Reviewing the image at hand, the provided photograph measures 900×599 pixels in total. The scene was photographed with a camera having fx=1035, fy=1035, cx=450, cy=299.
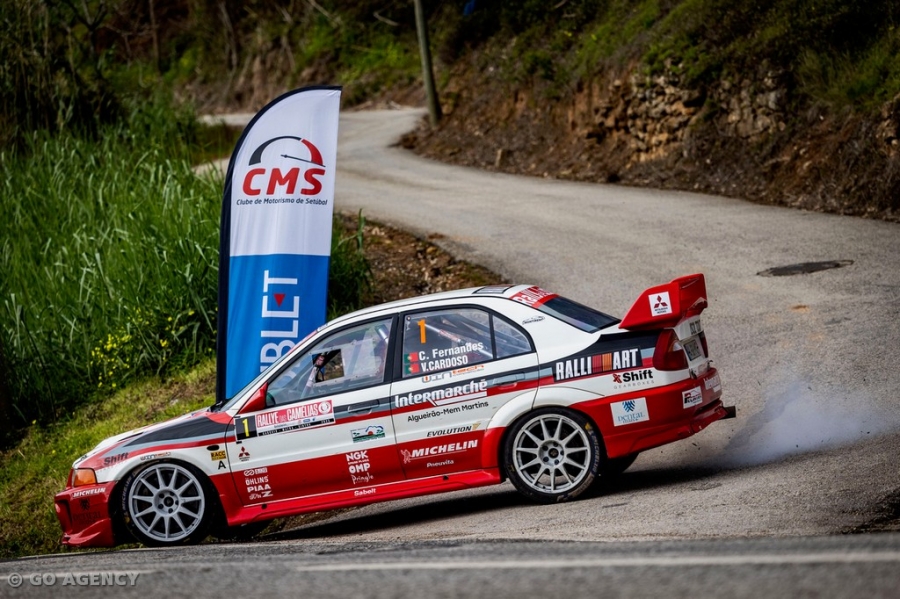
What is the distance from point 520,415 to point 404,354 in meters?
1.00

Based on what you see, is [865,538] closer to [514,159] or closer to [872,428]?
[872,428]

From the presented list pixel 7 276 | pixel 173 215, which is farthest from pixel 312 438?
pixel 7 276

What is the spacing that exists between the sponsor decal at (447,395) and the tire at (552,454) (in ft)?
1.21

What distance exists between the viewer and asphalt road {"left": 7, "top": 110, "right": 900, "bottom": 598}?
4.72 metres

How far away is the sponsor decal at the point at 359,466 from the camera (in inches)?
298

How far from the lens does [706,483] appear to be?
7.31m

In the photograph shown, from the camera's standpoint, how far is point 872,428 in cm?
779

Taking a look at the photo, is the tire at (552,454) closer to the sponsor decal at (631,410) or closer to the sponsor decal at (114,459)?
the sponsor decal at (631,410)

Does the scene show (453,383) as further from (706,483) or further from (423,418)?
(706,483)

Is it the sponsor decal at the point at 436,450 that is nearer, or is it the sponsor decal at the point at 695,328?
the sponsor decal at the point at 436,450

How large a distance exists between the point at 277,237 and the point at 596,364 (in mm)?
4204

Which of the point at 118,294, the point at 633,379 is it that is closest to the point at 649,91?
the point at 118,294

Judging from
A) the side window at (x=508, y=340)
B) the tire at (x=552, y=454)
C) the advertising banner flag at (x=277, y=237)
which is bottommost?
the tire at (x=552, y=454)

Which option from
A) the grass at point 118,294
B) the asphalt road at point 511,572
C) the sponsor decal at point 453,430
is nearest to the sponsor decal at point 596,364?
the sponsor decal at point 453,430
